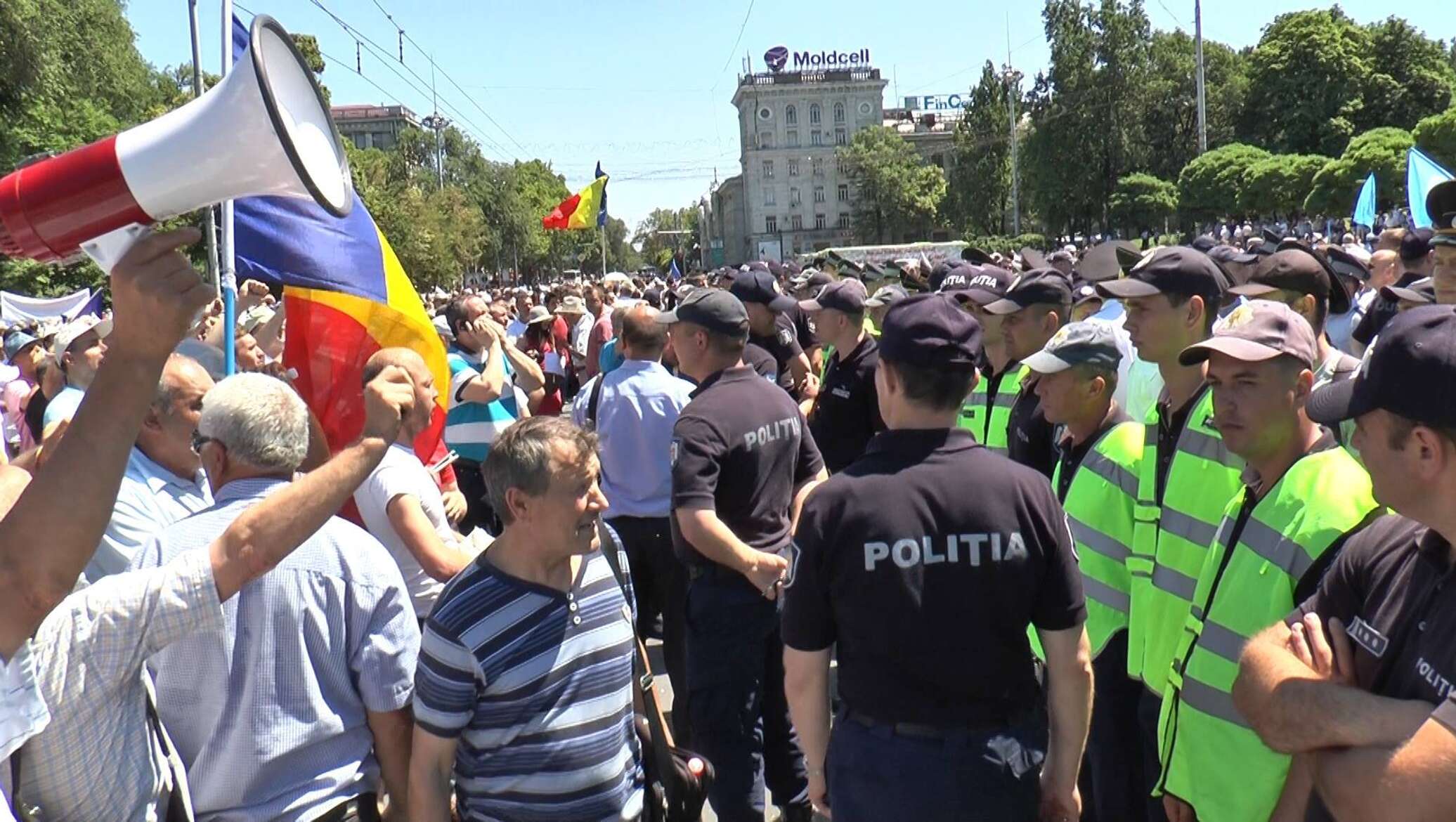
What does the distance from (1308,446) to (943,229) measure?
89909mm

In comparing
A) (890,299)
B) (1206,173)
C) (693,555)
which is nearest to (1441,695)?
(693,555)

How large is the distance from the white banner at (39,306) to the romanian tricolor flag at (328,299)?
11.4m

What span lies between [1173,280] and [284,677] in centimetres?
303

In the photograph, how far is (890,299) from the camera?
7.60 meters

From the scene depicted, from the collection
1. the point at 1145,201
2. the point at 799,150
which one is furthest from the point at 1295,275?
the point at 799,150

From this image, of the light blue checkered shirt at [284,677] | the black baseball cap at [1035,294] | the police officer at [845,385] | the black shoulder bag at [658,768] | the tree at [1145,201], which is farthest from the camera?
the tree at [1145,201]

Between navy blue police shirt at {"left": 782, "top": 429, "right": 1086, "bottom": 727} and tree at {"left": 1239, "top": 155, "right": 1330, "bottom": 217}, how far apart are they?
39592 mm

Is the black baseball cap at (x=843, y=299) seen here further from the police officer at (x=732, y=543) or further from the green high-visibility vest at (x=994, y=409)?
the police officer at (x=732, y=543)

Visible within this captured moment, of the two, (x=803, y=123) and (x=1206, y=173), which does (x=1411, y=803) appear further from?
(x=803, y=123)

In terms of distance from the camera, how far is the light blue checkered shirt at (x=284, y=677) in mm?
2602

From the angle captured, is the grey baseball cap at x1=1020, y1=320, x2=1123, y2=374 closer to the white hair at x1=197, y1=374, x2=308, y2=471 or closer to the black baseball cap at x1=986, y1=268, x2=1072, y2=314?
the black baseball cap at x1=986, y1=268, x2=1072, y2=314

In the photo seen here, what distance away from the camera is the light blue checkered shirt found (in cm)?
260

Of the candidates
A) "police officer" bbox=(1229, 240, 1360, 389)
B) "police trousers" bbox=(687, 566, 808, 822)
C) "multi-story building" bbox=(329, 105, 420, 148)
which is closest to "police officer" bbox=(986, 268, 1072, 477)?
"police officer" bbox=(1229, 240, 1360, 389)

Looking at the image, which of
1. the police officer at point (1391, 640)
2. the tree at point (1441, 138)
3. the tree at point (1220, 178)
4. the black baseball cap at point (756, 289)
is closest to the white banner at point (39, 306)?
the black baseball cap at point (756, 289)
